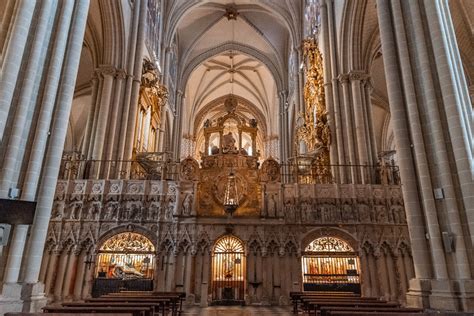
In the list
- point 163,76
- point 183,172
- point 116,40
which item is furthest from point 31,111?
point 163,76

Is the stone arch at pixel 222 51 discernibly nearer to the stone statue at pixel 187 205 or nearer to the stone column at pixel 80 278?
the stone statue at pixel 187 205

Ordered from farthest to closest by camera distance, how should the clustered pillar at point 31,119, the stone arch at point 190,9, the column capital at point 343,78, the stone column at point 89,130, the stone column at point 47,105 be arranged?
1. the stone arch at point 190,9
2. the column capital at point 343,78
3. the stone column at point 89,130
4. the stone column at point 47,105
5. the clustered pillar at point 31,119

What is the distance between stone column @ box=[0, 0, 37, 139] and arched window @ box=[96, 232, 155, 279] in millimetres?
7066

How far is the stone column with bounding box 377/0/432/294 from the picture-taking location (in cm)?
849

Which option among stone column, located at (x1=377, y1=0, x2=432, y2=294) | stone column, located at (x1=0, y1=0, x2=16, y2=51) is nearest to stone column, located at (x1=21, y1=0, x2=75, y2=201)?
stone column, located at (x1=0, y1=0, x2=16, y2=51)

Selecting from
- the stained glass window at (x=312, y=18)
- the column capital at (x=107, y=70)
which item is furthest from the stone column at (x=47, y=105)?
the stained glass window at (x=312, y=18)

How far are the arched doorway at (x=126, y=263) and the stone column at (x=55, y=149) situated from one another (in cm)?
552

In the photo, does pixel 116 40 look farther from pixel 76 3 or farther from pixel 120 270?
pixel 120 270

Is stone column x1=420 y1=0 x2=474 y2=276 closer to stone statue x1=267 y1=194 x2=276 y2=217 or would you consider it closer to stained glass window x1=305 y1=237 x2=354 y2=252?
stained glass window x1=305 y1=237 x2=354 y2=252

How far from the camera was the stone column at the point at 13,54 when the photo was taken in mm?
7996

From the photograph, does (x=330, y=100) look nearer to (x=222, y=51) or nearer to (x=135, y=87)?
(x=135, y=87)

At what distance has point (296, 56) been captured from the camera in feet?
87.6

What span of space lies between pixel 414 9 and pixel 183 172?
9.46 m

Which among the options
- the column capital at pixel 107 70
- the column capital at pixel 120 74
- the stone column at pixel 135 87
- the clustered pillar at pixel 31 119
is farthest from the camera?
the column capital at pixel 120 74
